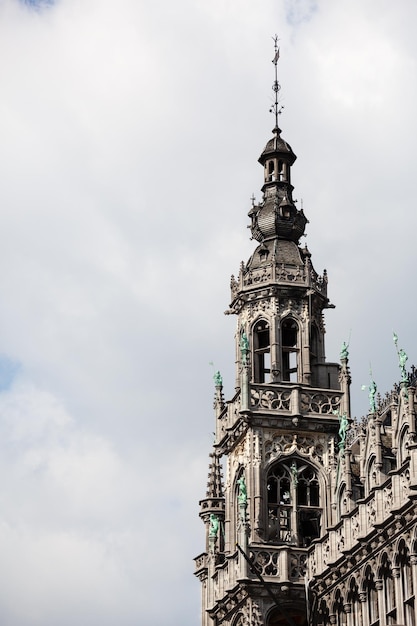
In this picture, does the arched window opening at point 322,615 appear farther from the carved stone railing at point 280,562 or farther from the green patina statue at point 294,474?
the green patina statue at point 294,474

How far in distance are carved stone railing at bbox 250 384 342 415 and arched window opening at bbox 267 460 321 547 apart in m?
2.56

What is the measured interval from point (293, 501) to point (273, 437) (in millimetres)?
3181

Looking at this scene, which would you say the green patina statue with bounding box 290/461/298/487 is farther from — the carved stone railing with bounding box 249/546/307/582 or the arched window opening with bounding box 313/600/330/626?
the arched window opening with bounding box 313/600/330/626

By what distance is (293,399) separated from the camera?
74625 mm

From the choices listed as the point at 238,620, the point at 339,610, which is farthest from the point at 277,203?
the point at 339,610

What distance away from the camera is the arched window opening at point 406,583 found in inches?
2340

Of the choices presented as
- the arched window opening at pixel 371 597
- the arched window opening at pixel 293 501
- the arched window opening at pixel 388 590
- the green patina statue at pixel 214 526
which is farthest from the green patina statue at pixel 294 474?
the arched window opening at pixel 388 590

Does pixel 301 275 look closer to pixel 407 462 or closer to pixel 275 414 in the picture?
pixel 275 414

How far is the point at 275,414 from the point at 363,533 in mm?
12000

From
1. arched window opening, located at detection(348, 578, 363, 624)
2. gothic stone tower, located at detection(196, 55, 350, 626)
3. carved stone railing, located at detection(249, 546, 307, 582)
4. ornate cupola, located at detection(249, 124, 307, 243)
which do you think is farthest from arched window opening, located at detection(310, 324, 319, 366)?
arched window opening, located at detection(348, 578, 363, 624)

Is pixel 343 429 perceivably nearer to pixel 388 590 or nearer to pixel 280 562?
pixel 280 562

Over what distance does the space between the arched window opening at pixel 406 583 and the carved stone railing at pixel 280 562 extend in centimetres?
1024

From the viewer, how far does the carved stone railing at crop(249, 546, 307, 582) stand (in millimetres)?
69938

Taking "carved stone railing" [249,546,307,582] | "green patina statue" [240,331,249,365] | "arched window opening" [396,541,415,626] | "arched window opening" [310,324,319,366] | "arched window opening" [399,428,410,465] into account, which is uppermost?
"arched window opening" [310,324,319,366]
